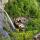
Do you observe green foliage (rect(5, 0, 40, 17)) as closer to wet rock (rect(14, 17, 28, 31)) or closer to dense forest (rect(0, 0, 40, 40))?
dense forest (rect(0, 0, 40, 40))

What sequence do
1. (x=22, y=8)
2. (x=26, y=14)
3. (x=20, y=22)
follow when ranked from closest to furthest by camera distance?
(x=20, y=22) → (x=26, y=14) → (x=22, y=8)

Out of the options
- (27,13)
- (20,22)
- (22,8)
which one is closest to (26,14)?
(27,13)

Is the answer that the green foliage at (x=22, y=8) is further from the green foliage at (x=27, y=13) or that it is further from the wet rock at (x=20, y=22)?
the wet rock at (x=20, y=22)

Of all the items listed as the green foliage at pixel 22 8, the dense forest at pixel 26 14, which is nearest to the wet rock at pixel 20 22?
the dense forest at pixel 26 14

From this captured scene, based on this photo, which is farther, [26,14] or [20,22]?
[26,14]

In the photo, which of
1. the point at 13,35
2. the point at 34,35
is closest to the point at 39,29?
the point at 34,35

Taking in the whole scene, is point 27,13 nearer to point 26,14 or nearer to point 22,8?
point 26,14

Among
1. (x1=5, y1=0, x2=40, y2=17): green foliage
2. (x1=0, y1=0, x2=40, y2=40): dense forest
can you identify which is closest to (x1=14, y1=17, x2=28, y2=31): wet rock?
(x1=0, y1=0, x2=40, y2=40): dense forest

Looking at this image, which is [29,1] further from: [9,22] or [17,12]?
[9,22]

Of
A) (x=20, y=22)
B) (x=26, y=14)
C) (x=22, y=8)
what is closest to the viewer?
(x=20, y=22)
